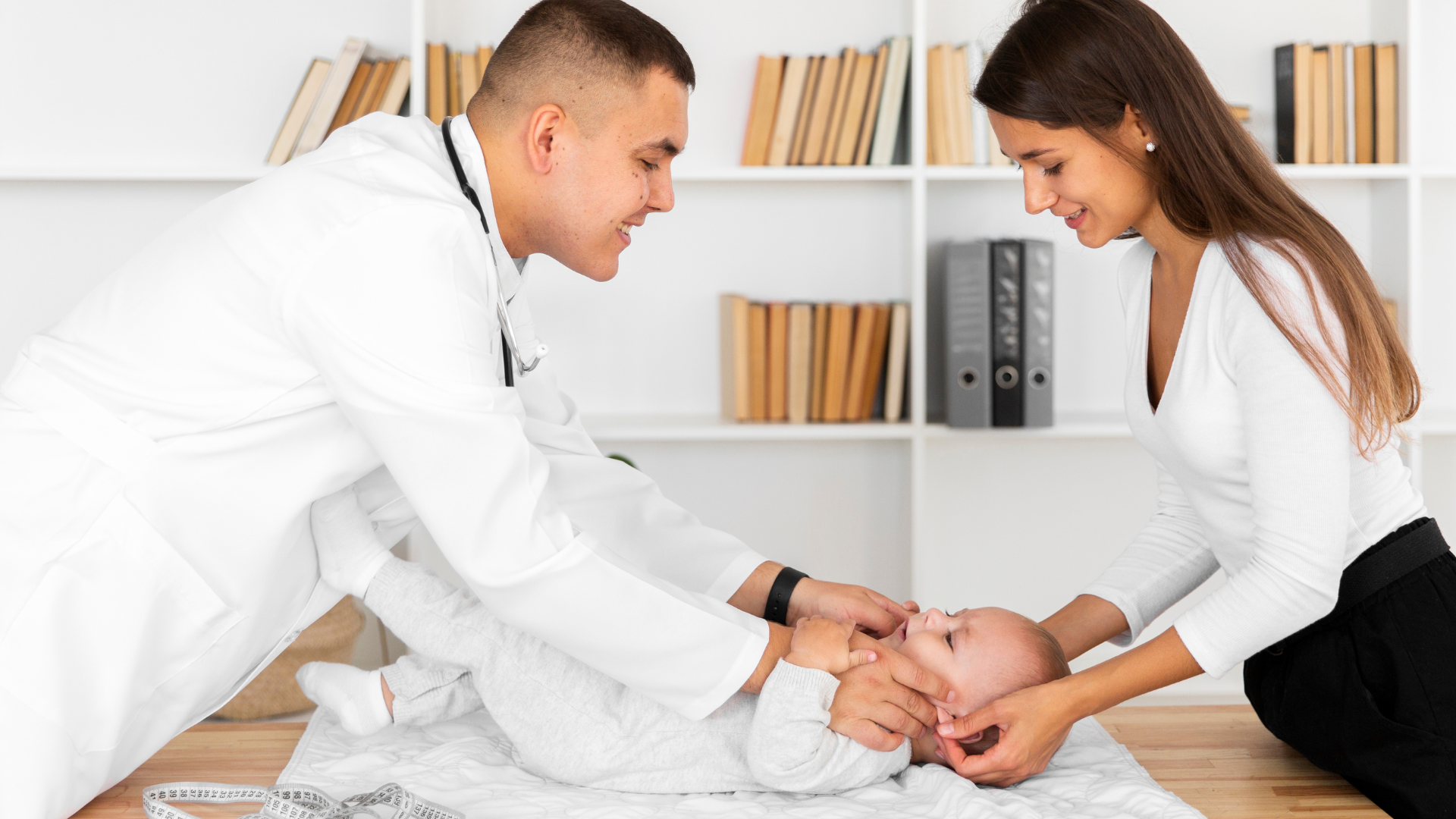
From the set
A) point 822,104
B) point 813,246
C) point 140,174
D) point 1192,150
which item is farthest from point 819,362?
point 140,174

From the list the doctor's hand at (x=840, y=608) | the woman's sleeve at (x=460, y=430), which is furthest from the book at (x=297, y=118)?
the doctor's hand at (x=840, y=608)

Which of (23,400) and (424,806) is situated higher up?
(23,400)

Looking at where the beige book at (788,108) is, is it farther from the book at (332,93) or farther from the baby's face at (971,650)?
the baby's face at (971,650)

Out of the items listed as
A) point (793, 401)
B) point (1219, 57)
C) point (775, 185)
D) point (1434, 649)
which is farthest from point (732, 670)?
point (1219, 57)

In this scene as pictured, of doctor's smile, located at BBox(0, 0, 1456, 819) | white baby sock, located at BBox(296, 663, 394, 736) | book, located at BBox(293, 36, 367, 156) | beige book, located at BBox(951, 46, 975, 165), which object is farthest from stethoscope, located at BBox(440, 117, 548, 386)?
beige book, located at BBox(951, 46, 975, 165)

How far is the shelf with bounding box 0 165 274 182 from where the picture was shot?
7.98 feet

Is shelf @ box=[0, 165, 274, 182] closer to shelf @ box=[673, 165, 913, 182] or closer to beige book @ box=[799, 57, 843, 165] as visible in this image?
shelf @ box=[673, 165, 913, 182]

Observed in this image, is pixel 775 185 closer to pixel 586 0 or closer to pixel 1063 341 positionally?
pixel 1063 341

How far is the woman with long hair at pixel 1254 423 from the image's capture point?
1189 mm

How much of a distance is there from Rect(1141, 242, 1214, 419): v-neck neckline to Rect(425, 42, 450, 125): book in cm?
158

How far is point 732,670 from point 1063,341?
1833mm

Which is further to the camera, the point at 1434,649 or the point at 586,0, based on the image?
the point at 586,0

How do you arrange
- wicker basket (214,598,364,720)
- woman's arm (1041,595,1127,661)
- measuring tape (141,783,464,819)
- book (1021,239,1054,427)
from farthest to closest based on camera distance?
book (1021,239,1054,427) < wicker basket (214,598,364,720) < woman's arm (1041,595,1127,661) < measuring tape (141,783,464,819)

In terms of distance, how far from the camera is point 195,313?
1.17 m
